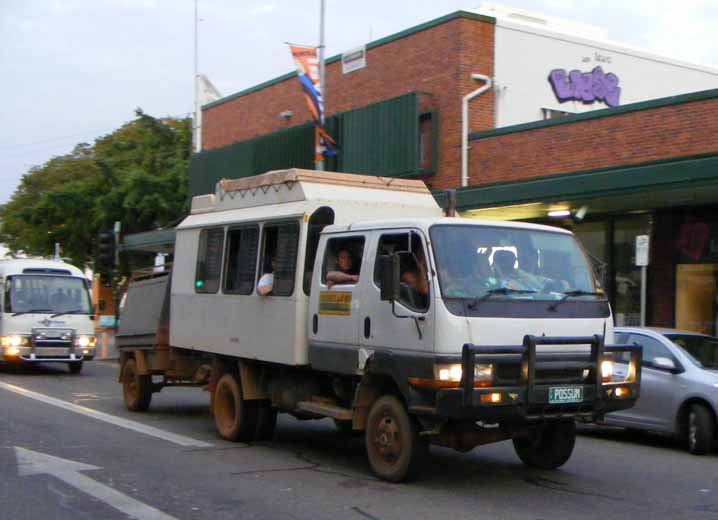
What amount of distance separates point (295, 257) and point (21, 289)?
14.3 metres

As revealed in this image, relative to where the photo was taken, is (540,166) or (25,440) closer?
(25,440)

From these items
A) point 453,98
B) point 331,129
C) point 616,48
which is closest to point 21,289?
point 331,129

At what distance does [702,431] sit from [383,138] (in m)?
14.1

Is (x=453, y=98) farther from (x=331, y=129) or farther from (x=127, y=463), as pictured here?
(x=127, y=463)

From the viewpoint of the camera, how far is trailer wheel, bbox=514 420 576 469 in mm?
9812

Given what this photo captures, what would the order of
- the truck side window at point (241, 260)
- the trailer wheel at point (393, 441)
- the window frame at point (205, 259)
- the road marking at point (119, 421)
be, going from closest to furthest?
the trailer wheel at point (393, 441), the truck side window at point (241, 260), the road marking at point (119, 421), the window frame at point (205, 259)

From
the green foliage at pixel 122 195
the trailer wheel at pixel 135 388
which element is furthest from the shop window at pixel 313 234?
the green foliage at pixel 122 195

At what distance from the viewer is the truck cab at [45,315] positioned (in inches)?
867

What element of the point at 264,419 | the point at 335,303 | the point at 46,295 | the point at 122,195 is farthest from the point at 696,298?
the point at 122,195

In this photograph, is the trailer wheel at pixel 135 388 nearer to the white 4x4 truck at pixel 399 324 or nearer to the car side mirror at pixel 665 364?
the white 4x4 truck at pixel 399 324

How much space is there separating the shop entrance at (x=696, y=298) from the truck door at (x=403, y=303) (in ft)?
34.5

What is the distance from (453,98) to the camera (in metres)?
22.5

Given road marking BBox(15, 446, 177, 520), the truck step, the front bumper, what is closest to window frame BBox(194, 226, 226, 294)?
the truck step

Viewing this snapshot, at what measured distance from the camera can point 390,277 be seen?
340 inches
